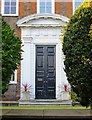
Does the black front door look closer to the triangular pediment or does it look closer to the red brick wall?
the triangular pediment

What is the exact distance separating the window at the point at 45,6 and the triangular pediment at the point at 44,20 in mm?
646

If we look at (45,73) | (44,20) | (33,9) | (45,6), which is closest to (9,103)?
(45,73)

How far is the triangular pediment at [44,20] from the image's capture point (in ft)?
51.8

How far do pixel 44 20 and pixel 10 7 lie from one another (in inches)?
76.2

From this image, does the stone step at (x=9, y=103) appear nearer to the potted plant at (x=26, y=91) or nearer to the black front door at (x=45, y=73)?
the potted plant at (x=26, y=91)

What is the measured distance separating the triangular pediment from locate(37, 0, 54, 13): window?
2.12 feet

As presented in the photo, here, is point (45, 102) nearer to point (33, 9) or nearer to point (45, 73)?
point (45, 73)

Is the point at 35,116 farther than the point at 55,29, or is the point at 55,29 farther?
the point at 55,29

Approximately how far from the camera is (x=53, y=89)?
1570 centimetres

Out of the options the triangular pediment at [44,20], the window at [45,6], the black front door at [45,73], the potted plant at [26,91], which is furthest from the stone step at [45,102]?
the window at [45,6]

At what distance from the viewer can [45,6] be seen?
16500 mm

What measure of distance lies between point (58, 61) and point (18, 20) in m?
2.85

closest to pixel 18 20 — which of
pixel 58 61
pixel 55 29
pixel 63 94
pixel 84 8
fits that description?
pixel 55 29

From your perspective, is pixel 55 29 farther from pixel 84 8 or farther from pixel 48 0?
pixel 84 8
